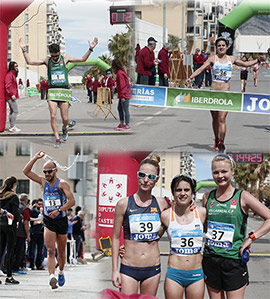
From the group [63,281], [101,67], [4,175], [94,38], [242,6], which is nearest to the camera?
[63,281]

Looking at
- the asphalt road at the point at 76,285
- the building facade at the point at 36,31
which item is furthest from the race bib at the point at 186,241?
the building facade at the point at 36,31

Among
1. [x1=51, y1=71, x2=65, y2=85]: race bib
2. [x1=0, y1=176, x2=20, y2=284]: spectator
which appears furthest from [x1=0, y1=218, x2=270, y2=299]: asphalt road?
[x1=51, y1=71, x2=65, y2=85]: race bib

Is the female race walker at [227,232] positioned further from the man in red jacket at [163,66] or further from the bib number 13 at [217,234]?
the man in red jacket at [163,66]

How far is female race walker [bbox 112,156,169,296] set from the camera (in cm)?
506

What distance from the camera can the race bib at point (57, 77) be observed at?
8.09 metres

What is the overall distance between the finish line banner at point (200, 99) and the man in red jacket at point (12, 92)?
188 cm

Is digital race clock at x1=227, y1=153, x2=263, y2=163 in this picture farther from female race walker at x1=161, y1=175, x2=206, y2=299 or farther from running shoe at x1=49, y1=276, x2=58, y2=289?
female race walker at x1=161, y1=175, x2=206, y2=299

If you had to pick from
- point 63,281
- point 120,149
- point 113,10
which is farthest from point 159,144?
point 63,281

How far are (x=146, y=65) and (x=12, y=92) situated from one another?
2390mm

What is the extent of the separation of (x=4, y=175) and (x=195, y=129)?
338 centimetres

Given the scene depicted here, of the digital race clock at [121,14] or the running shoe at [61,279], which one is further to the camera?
the digital race clock at [121,14]

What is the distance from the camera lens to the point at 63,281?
265 inches

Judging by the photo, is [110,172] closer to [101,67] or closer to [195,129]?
[195,129]

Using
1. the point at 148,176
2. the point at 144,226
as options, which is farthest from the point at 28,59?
the point at 144,226
